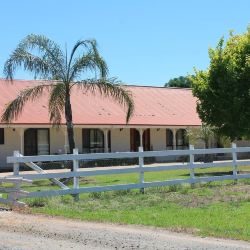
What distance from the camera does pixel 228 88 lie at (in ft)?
86.5

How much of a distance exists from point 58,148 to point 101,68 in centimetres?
1214

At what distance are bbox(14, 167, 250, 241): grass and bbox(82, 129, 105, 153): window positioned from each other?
18.5 metres

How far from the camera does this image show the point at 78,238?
966cm

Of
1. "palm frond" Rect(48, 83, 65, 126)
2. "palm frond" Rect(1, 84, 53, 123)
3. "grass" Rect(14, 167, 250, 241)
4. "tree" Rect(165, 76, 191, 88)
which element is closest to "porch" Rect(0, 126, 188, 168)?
"palm frond" Rect(48, 83, 65, 126)

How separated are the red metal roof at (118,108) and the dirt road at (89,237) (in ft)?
66.7

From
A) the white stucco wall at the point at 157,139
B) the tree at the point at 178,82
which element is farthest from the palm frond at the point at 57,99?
the tree at the point at 178,82

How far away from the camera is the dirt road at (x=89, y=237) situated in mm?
8961

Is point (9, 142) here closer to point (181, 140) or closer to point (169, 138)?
point (169, 138)

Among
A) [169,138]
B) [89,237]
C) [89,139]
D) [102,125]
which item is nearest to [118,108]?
[89,139]

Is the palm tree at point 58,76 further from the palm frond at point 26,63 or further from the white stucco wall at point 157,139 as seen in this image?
Answer: the white stucco wall at point 157,139

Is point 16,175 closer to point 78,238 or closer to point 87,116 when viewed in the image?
point 78,238

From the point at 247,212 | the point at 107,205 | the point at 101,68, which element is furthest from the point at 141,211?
the point at 101,68

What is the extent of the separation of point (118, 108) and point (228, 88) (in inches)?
493

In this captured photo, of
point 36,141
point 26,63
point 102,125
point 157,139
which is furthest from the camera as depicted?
point 157,139
